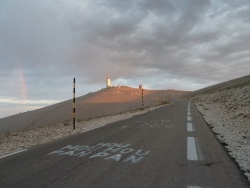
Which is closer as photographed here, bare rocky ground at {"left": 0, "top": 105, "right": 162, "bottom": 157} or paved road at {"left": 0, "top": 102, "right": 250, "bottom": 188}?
paved road at {"left": 0, "top": 102, "right": 250, "bottom": 188}

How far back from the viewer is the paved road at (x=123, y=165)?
577cm

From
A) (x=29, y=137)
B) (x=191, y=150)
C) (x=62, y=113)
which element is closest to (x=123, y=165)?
(x=191, y=150)

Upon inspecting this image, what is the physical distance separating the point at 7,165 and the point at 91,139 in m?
4.12

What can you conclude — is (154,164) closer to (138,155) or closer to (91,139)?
(138,155)

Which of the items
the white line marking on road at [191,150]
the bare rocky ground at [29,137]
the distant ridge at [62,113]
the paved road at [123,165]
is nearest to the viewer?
the paved road at [123,165]

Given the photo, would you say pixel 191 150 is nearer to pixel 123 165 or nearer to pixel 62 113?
pixel 123 165

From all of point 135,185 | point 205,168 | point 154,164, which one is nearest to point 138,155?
point 154,164

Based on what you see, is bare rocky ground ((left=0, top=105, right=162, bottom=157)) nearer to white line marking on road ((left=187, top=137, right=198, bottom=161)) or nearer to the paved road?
the paved road

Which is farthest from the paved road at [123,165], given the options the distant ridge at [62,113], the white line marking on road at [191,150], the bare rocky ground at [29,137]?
the distant ridge at [62,113]

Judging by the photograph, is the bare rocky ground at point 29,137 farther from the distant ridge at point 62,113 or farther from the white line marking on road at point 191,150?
the distant ridge at point 62,113

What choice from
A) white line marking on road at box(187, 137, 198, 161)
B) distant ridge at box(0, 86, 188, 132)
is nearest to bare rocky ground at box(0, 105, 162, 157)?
white line marking on road at box(187, 137, 198, 161)

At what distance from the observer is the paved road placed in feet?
18.9

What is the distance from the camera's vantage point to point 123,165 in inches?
275

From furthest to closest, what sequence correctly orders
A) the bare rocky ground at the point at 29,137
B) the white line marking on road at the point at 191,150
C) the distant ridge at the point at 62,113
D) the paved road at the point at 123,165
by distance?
1. the distant ridge at the point at 62,113
2. the bare rocky ground at the point at 29,137
3. the white line marking on road at the point at 191,150
4. the paved road at the point at 123,165
